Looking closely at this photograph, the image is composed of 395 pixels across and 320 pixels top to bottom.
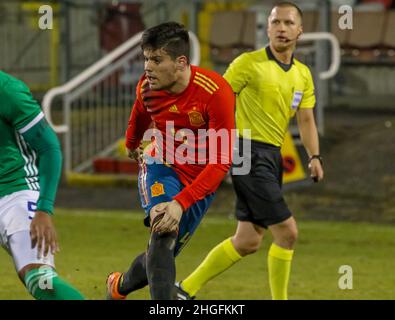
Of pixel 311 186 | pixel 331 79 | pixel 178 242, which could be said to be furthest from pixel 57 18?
pixel 178 242

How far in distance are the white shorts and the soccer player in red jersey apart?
823 mm

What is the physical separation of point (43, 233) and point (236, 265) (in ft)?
19.3

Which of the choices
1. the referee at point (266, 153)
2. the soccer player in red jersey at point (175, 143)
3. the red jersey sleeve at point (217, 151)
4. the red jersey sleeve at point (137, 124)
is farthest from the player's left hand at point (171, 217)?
the referee at point (266, 153)

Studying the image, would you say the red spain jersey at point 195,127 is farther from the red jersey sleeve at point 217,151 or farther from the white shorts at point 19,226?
the white shorts at point 19,226

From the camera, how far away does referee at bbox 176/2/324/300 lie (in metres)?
10.9

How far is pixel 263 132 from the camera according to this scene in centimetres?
1097

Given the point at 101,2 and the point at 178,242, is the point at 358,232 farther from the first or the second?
the point at 101,2

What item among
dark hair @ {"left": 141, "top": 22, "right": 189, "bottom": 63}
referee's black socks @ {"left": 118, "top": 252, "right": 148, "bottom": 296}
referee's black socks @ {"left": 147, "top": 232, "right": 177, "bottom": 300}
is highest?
dark hair @ {"left": 141, "top": 22, "right": 189, "bottom": 63}

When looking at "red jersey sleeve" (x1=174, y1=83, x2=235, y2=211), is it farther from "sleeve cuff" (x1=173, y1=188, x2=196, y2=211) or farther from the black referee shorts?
the black referee shorts

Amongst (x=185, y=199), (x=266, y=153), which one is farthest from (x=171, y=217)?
(x=266, y=153)

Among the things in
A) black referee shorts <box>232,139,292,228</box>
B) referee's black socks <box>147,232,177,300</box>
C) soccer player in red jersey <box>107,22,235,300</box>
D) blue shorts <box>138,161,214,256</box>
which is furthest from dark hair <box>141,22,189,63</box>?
black referee shorts <box>232,139,292,228</box>

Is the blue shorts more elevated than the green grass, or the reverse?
the blue shorts

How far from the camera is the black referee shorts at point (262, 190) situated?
10797mm

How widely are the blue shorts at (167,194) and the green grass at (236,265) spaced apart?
7.83ft
